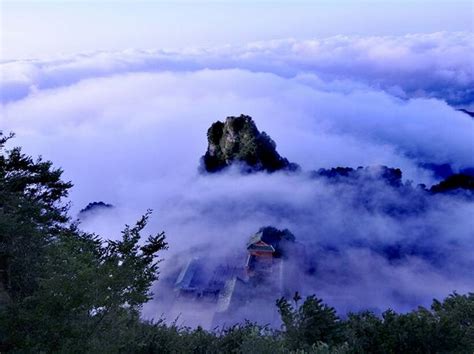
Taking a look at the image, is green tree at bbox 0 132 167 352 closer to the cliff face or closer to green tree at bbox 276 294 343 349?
green tree at bbox 276 294 343 349

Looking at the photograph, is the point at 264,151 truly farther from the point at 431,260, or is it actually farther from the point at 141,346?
the point at 141,346

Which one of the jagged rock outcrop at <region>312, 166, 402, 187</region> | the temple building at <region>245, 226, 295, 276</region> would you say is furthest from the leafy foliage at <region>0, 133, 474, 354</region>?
the jagged rock outcrop at <region>312, 166, 402, 187</region>

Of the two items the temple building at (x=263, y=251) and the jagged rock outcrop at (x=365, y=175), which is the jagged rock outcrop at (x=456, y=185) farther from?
the temple building at (x=263, y=251)

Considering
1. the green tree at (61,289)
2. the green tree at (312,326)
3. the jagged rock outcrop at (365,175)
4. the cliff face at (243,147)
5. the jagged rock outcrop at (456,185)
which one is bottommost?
the jagged rock outcrop at (456,185)

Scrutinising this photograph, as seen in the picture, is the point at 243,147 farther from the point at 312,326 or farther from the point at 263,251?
the point at 312,326

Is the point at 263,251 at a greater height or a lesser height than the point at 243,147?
lesser

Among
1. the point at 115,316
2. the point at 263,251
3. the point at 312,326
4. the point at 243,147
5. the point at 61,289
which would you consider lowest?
the point at 263,251

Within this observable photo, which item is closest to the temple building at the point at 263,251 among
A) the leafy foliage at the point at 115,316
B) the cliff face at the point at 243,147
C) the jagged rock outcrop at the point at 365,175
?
the leafy foliage at the point at 115,316

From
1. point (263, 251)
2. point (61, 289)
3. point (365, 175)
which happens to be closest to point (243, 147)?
point (365, 175)
